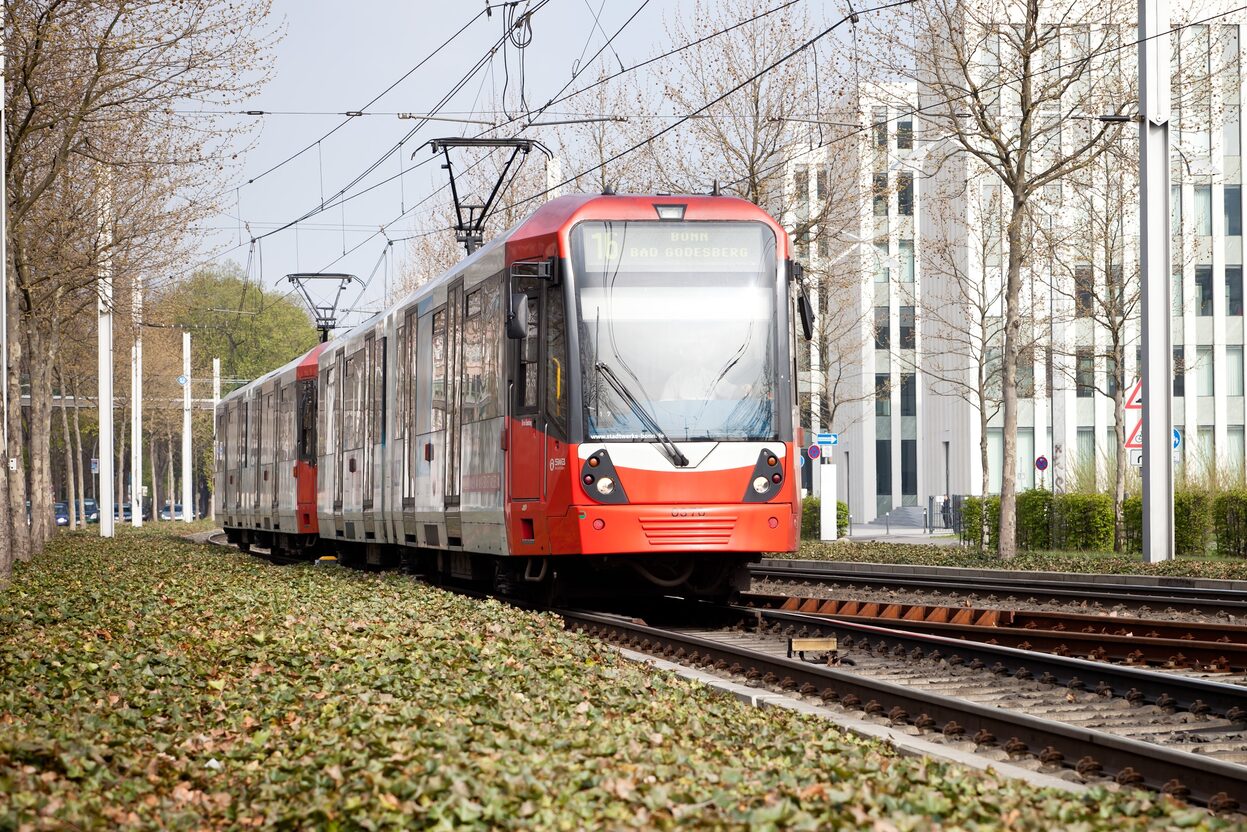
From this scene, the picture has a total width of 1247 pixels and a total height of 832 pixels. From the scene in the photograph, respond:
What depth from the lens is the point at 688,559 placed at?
1501cm

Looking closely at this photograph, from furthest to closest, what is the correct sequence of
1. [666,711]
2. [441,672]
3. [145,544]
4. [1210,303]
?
[1210,303]
[145,544]
[441,672]
[666,711]

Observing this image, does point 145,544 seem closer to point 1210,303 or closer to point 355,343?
point 355,343

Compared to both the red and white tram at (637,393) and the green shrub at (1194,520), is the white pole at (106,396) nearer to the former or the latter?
the red and white tram at (637,393)

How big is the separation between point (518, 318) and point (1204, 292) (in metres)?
44.2

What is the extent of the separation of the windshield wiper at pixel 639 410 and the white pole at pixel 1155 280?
1130 cm

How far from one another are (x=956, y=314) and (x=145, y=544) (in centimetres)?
3033

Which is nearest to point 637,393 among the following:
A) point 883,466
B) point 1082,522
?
point 1082,522

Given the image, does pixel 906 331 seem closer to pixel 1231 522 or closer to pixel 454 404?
pixel 1231 522

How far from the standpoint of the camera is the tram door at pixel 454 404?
16.8m

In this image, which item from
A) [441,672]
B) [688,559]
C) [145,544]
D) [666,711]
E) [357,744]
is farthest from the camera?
[145,544]

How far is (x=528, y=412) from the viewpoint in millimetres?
14328

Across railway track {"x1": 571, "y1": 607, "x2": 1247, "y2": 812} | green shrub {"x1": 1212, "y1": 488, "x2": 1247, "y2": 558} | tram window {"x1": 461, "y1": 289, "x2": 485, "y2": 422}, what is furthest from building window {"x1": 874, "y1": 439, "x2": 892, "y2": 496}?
railway track {"x1": 571, "y1": 607, "x2": 1247, "y2": 812}

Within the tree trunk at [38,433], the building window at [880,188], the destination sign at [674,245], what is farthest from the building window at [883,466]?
the destination sign at [674,245]

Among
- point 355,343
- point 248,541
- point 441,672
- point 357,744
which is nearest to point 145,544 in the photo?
point 248,541
